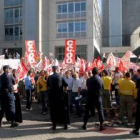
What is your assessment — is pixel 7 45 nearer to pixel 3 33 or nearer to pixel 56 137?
pixel 3 33

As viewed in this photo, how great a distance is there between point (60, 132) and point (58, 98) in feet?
3.39

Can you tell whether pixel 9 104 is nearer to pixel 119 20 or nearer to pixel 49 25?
pixel 49 25

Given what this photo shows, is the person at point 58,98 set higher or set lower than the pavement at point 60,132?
higher

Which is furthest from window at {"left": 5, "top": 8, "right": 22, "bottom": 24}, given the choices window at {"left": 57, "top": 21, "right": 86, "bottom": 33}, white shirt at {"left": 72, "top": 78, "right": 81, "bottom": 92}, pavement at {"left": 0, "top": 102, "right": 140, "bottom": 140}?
pavement at {"left": 0, "top": 102, "right": 140, "bottom": 140}

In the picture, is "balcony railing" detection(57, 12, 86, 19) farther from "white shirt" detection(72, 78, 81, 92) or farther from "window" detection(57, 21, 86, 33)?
"white shirt" detection(72, 78, 81, 92)

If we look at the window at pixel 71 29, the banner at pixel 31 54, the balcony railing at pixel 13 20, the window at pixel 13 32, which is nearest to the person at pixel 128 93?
the banner at pixel 31 54

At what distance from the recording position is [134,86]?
10.1 meters

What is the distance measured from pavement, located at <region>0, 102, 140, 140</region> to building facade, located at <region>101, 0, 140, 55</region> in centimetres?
9898

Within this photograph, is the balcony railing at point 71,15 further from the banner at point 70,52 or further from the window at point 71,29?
the banner at point 70,52

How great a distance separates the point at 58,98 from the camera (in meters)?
9.66

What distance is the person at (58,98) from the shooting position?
31.7 feet

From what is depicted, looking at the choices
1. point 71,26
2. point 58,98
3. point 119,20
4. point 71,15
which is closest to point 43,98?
point 58,98

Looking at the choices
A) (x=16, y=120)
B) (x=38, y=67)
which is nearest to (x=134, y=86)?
(x=16, y=120)

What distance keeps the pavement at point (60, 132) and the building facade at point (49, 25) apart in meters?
45.6
